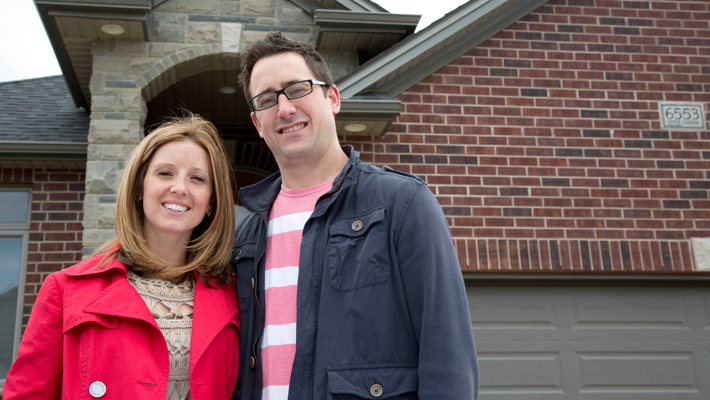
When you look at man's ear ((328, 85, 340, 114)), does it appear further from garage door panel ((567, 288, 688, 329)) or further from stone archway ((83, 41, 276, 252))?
garage door panel ((567, 288, 688, 329))

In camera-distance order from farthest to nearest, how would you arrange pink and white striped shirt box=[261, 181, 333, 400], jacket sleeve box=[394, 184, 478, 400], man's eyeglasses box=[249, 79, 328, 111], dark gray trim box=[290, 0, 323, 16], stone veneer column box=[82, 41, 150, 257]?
dark gray trim box=[290, 0, 323, 16] < stone veneer column box=[82, 41, 150, 257] < man's eyeglasses box=[249, 79, 328, 111] < pink and white striped shirt box=[261, 181, 333, 400] < jacket sleeve box=[394, 184, 478, 400]

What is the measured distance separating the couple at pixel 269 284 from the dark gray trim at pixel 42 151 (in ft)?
13.0

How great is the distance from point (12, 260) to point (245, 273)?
5.05 metres

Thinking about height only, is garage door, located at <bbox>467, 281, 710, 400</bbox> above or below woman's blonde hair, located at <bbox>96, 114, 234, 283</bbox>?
below

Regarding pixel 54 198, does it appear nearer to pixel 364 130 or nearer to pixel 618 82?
pixel 364 130

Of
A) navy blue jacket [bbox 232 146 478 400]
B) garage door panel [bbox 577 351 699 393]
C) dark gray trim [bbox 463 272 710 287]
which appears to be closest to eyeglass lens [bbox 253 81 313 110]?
navy blue jacket [bbox 232 146 478 400]

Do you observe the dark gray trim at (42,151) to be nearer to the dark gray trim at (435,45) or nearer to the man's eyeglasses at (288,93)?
the dark gray trim at (435,45)

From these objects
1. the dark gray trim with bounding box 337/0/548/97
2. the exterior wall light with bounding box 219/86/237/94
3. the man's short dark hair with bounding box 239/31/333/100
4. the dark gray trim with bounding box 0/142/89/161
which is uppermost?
the exterior wall light with bounding box 219/86/237/94

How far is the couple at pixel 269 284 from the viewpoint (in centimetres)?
178

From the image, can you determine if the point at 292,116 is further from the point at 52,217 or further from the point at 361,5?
the point at 52,217

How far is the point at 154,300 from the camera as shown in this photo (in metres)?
2.16

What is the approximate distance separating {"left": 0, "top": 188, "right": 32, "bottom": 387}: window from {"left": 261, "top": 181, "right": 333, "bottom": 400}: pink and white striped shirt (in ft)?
16.3

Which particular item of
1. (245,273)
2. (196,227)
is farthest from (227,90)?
(245,273)

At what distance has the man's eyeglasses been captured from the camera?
91.4 inches
